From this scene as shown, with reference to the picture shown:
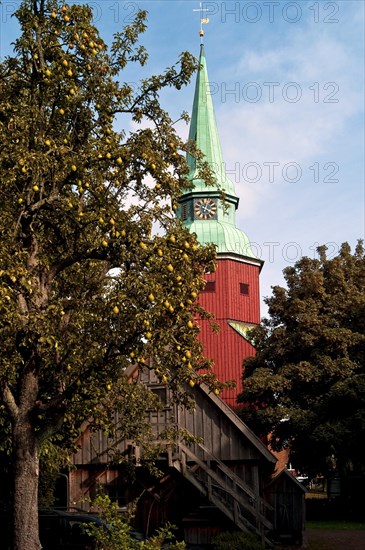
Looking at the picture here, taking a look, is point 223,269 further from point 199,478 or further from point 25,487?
point 25,487

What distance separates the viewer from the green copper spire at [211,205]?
152 feet

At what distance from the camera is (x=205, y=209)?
156ft

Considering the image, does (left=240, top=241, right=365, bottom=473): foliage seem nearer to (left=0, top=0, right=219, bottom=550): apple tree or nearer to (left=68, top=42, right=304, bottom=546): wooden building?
(left=68, top=42, right=304, bottom=546): wooden building

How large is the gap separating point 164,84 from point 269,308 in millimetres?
23018

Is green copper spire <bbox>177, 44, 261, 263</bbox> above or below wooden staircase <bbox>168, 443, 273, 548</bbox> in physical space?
above

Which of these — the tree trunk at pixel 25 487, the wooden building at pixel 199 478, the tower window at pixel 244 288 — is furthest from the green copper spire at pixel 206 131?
the tree trunk at pixel 25 487

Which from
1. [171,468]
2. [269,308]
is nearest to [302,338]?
[269,308]

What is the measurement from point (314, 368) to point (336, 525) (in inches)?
265

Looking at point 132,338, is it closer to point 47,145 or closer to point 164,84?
point 47,145

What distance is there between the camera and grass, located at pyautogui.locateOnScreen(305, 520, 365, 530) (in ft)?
98.1

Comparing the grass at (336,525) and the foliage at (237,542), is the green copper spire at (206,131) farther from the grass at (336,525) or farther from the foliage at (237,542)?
the foliage at (237,542)

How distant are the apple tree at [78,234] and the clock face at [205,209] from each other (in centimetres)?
3342

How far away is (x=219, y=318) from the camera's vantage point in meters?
44.1

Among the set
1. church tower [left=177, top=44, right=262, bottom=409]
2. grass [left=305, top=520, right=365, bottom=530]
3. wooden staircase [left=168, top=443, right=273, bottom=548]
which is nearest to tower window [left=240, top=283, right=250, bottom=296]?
church tower [left=177, top=44, right=262, bottom=409]
